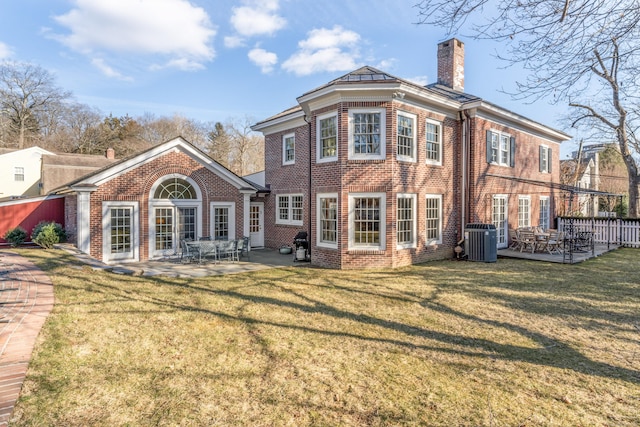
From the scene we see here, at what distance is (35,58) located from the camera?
121ft

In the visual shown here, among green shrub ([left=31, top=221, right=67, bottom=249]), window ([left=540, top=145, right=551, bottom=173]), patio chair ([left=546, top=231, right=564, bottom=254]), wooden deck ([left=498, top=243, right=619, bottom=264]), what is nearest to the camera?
wooden deck ([left=498, top=243, right=619, bottom=264])

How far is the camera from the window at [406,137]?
11.7 meters

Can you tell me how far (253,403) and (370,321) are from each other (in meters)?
3.07

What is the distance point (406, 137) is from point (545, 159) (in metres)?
12.4

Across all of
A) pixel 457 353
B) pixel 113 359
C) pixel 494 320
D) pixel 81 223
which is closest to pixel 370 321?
pixel 457 353

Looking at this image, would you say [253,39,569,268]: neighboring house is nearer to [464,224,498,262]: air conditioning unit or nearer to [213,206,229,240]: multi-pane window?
[464,224,498,262]: air conditioning unit

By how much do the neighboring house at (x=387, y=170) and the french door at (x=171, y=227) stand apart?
4108 millimetres

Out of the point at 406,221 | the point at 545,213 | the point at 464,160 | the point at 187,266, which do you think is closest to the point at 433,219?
the point at 406,221

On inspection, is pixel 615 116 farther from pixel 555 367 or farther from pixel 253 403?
pixel 253 403

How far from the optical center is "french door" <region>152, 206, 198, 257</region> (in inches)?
505

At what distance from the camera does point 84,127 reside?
42344 mm

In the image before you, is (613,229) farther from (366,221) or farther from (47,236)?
(47,236)

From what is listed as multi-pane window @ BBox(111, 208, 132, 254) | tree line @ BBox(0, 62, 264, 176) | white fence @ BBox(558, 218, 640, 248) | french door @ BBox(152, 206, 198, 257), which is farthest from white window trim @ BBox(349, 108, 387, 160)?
tree line @ BBox(0, 62, 264, 176)

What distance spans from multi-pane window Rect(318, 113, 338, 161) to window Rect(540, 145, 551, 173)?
13.9 meters
